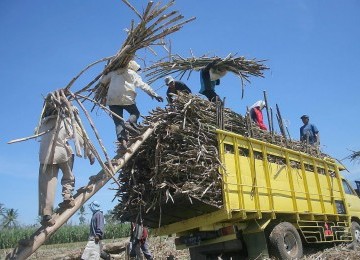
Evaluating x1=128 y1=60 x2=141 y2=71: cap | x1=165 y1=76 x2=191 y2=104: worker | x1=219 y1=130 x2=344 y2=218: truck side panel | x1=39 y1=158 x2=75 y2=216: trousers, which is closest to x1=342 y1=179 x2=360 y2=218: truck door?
x1=219 y1=130 x2=344 y2=218: truck side panel

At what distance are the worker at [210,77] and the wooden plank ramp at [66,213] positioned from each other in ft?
7.73

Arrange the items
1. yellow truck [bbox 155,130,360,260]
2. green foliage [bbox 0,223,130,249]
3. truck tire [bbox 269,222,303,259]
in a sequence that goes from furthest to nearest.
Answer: green foliage [bbox 0,223,130,249], truck tire [bbox 269,222,303,259], yellow truck [bbox 155,130,360,260]

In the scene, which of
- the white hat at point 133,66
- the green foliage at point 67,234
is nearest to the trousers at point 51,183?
the white hat at point 133,66

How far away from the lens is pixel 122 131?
5.83 m

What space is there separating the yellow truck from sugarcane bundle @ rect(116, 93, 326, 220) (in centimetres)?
18

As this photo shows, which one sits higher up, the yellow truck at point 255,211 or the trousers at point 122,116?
the trousers at point 122,116

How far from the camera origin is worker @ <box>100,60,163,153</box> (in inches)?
230

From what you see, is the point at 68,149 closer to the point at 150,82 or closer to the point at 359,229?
the point at 150,82

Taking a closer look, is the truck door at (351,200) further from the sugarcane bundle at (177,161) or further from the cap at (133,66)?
the cap at (133,66)

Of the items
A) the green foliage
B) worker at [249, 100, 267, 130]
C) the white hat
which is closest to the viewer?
the white hat

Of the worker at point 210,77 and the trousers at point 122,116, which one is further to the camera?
the worker at point 210,77

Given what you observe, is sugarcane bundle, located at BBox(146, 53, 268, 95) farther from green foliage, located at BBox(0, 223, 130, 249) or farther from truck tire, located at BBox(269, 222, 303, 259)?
green foliage, located at BBox(0, 223, 130, 249)

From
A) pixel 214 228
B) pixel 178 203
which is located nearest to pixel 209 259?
pixel 214 228

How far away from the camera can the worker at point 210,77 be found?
740 centimetres
